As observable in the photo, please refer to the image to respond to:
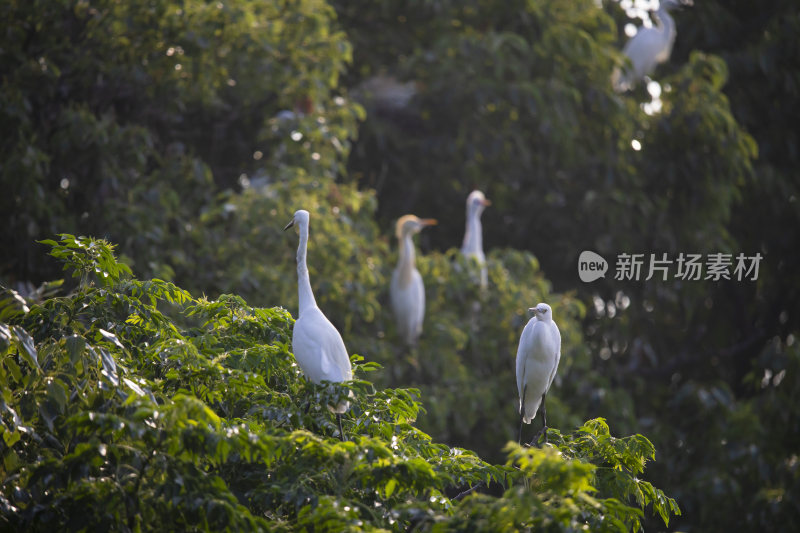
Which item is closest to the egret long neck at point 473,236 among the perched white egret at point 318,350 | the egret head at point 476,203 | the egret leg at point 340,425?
the egret head at point 476,203

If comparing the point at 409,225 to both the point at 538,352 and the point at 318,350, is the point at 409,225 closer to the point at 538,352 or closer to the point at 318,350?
the point at 538,352

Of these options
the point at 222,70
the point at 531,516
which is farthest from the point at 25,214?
the point at 531,516

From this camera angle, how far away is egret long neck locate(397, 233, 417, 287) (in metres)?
5.78

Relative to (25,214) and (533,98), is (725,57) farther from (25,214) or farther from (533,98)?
(25,214)

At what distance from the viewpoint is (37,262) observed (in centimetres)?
477

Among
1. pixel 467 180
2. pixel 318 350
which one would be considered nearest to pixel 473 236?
pixel 467 180

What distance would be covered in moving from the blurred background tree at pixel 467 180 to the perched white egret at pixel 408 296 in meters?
0.10

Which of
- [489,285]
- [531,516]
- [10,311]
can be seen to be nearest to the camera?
[531,516]

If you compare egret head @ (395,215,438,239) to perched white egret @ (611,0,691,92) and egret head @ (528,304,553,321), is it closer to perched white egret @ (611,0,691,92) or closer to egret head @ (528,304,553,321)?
perched white egret @ (611,0,691,92)

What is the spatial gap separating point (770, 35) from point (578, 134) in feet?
6.11

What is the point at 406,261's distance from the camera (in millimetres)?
5844

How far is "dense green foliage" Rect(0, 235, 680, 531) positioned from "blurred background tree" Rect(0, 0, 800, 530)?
1724mm

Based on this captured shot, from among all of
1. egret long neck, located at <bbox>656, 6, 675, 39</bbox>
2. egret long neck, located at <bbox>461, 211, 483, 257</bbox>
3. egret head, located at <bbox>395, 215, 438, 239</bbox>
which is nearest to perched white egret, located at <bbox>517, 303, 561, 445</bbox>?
egret head, located at <bbox>395, 215, 438, 239</bbox>

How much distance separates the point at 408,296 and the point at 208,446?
3778 mm
